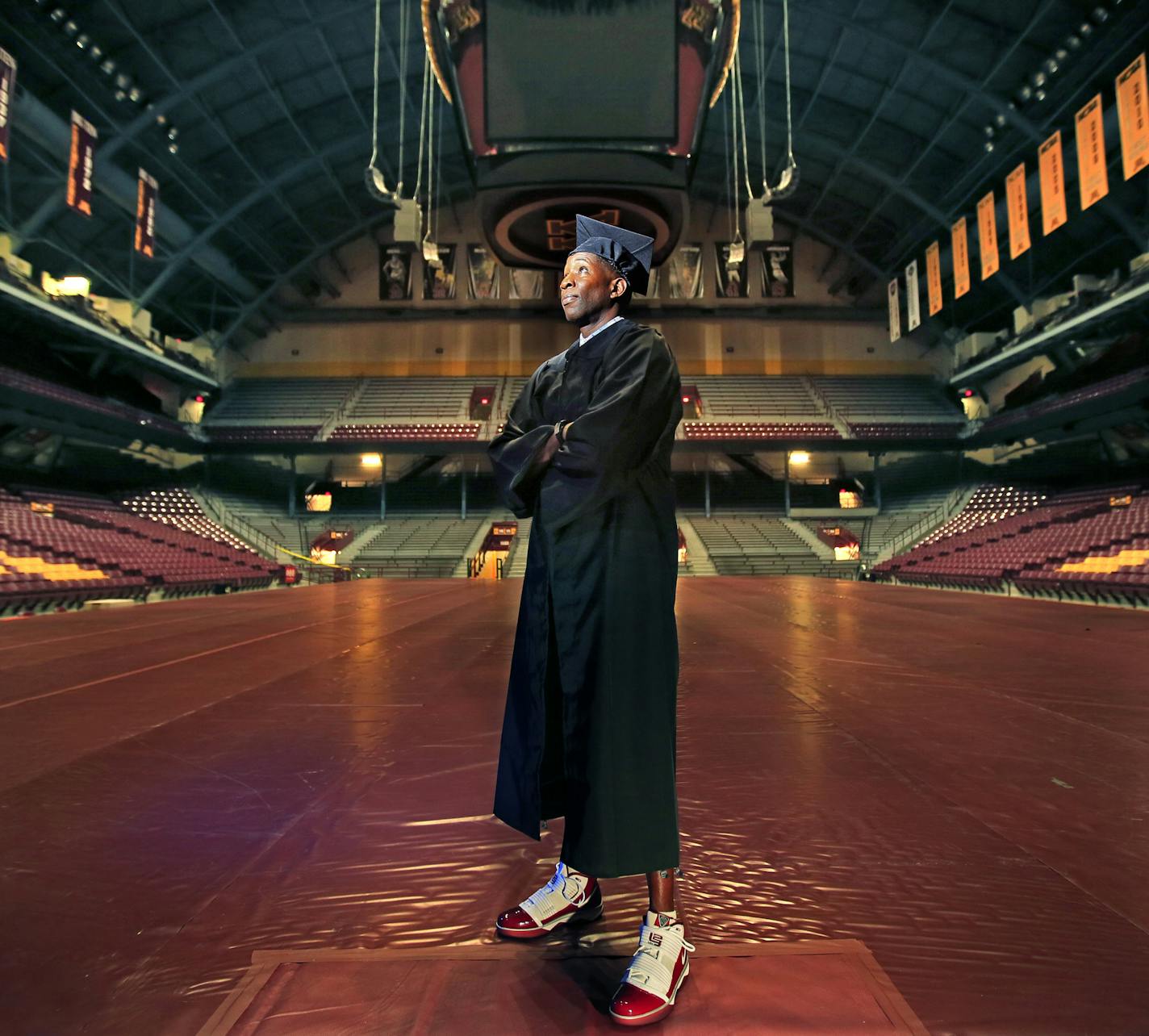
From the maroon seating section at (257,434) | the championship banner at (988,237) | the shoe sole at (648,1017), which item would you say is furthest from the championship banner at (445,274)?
the shoe sole at (648,1017)

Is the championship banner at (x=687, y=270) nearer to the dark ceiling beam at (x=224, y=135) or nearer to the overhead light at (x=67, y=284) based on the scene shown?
the dark ceiling beam at (x=224, y=135)

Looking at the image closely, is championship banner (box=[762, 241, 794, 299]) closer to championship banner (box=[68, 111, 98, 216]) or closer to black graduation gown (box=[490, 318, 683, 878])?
championship banner (box=[68, 111, 98, 216])

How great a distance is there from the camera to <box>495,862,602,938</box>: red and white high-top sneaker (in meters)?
1.44

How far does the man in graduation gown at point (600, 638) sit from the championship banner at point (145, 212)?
2294 cm

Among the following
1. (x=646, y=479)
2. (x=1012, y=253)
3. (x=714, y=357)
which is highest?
(x=714, y=357)

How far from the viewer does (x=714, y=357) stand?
33219 mm

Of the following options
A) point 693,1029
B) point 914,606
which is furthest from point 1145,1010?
point 914,606

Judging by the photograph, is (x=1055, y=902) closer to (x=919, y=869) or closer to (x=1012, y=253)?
(x=919, y=869)

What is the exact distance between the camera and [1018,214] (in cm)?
1811

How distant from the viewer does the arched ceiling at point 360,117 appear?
16.9m

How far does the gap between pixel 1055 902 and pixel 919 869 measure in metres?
0.29

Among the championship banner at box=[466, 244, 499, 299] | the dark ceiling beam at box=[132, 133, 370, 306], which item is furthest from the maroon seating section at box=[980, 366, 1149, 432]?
the dark ceiling beam at box=[132, 133, 370, 306]

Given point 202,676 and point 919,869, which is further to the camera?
point 202,676

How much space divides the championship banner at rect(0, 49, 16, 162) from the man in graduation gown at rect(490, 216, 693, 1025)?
737 inches
